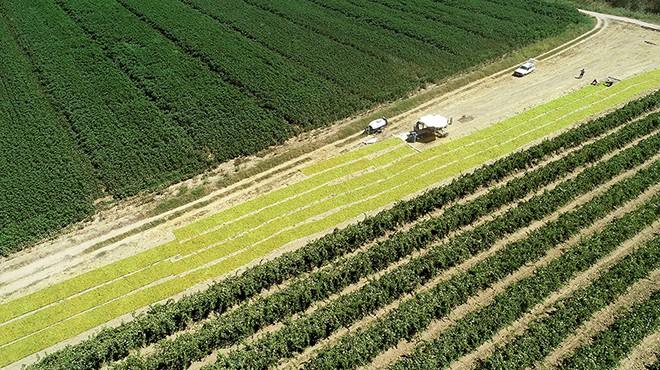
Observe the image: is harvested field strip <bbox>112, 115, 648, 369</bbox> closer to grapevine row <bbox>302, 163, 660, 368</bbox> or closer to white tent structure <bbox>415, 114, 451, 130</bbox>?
grapevine row <bbox>302, 163, 660, 368</bbox>

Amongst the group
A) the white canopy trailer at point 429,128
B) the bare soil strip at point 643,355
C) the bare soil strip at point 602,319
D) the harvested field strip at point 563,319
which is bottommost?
the bare soil strip at point 643,355

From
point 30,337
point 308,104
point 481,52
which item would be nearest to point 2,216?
point 30,337

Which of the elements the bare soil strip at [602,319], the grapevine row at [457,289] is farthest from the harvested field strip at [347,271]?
the bare soil strip at [602,319]

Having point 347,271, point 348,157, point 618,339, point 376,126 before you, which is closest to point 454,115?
point 376,126

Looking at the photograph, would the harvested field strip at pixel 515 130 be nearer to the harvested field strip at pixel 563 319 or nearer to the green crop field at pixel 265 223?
the green crop field at pixel 265 223

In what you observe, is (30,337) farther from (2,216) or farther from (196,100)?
(196,100)

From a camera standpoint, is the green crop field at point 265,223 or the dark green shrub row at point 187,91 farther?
the dark green shrub row at point 187,91

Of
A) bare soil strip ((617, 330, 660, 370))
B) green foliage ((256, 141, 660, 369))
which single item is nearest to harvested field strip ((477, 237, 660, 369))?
green foliage ((256, 141, 660, 369))
